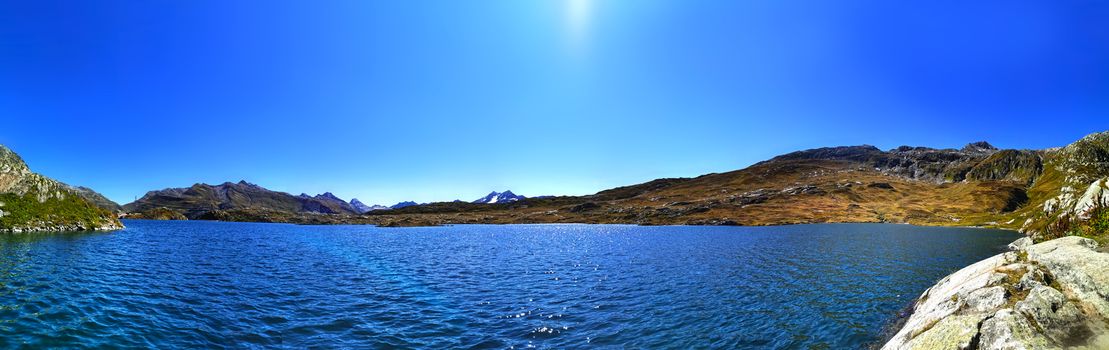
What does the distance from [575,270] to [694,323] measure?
2363 cm

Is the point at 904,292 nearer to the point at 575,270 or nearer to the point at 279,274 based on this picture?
the point at 575,270

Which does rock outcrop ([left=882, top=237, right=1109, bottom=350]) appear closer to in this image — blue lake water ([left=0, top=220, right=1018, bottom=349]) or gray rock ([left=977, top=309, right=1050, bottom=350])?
gray rock ([left=977, top=309, right=1050, bottom=350])

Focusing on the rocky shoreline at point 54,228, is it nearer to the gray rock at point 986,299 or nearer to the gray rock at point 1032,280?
the gray rock at point 986,299

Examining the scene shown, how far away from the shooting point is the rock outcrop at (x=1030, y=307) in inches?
539

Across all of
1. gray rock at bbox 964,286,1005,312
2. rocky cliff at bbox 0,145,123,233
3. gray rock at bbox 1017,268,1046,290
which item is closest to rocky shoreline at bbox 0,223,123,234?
rocky cliff at bbox 0,145,123,233

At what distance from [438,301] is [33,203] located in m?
95.7

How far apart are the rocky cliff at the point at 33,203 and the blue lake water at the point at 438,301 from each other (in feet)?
88.5

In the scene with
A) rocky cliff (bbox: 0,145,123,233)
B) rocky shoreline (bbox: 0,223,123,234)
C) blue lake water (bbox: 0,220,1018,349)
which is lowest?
blue lake water (bbox: 0,220,1018,349)

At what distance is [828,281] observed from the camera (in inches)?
1622

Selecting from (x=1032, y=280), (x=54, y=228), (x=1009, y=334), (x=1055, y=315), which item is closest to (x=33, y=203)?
(x=54, y=228)

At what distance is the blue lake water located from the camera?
2325cm

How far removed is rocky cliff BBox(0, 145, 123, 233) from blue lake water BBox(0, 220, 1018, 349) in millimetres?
26977

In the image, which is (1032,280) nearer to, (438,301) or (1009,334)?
(1009,334)

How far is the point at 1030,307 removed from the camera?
49.1 feet
